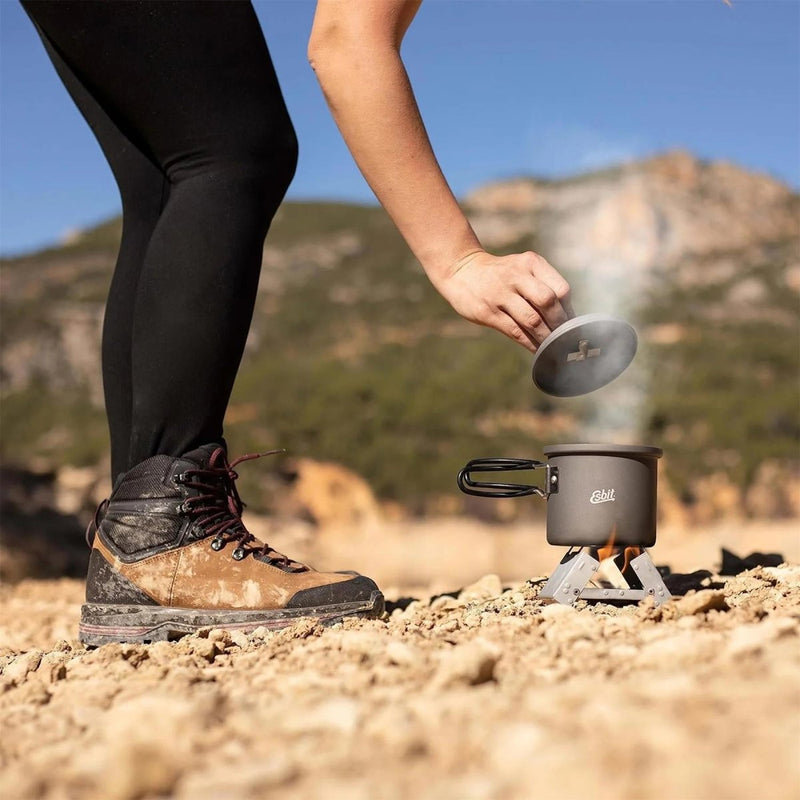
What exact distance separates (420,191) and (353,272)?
2990cm

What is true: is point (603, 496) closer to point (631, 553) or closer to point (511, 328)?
point (631, 553)

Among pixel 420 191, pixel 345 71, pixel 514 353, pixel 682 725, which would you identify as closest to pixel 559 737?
pixel 682 725

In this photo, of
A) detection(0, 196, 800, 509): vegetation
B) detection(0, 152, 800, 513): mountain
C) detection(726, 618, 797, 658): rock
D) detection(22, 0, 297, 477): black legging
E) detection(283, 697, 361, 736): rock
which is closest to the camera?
detection(283, 697, 361, 736): rock

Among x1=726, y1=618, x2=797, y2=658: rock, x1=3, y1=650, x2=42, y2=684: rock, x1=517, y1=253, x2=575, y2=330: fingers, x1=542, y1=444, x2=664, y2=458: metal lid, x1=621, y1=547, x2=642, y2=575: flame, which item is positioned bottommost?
x1=3, y1=650, x2=42, y2=684: rock

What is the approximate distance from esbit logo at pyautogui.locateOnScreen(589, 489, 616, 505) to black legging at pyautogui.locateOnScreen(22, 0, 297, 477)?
28.0 inches

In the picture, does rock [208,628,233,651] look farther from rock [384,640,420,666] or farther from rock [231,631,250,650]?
rock [384,640,420,666]

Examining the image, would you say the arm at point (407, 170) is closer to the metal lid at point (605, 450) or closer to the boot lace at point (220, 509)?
the metal lid at point (605, 450)

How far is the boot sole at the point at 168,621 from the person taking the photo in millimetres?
1661

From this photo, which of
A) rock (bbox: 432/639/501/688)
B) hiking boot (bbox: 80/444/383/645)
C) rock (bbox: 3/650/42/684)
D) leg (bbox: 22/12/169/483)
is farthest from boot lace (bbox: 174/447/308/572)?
rock (bbox: 432/639/501/688)

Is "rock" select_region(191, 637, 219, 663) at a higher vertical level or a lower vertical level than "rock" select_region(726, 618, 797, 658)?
lower

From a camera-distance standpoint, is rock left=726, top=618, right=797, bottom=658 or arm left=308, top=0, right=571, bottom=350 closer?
rock left=726, top=618, right=797, bottom=658

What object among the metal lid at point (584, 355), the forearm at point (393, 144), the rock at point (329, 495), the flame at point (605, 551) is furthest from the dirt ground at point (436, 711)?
the rock at point (329, 495)

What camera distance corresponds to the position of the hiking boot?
5.48 ft

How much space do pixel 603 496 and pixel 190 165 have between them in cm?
98
